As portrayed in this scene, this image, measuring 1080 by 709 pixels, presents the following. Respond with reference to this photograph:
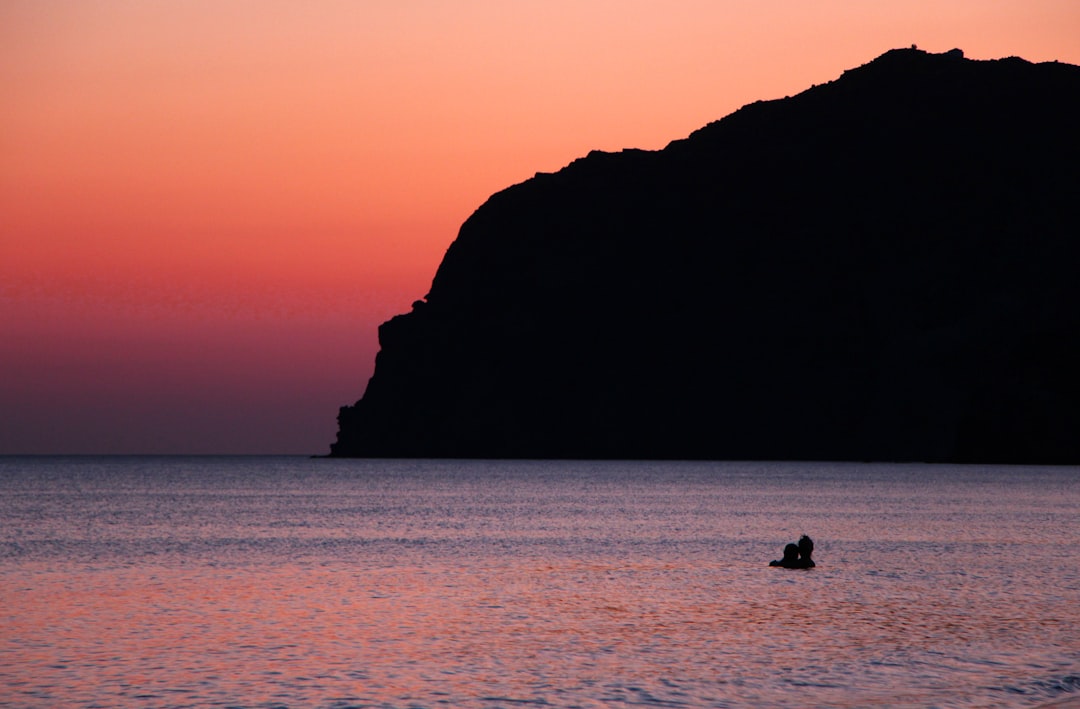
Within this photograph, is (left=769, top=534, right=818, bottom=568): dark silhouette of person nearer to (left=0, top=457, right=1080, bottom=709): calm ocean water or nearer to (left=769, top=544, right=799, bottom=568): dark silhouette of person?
(left=769, top=544, right=799, bottom=568): dark silhouette of person

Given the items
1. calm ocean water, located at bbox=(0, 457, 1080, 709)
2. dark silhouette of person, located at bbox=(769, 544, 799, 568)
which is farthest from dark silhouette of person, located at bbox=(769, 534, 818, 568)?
calm ocean water, located at bbox=(0, 457, 1080, 709)

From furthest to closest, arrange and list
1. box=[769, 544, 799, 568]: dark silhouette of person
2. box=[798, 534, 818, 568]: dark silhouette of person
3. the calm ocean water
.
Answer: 1. box=[798, 534, 818, 568]: dark silhouette of person
2. box=[769, 544, 799, 568]: dark silhouette of person
3. the calm ocean water

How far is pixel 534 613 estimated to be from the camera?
3897 centimetres

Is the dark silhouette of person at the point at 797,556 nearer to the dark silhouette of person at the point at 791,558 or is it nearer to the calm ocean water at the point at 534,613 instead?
the dark silhouette of person at the point at 791,558

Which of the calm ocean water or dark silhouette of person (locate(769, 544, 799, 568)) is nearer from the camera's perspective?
the calm ocean water

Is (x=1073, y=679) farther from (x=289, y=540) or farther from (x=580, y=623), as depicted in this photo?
(x=289, y=540)

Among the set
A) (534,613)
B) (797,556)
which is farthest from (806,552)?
(534,613)

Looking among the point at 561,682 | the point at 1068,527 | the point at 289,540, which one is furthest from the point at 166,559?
the point at 1068,527

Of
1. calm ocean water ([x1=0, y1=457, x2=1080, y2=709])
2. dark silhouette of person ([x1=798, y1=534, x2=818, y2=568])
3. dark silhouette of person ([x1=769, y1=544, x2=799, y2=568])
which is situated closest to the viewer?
calm ocean water ([x1=0, y1=457, x2=1080, y2=709])

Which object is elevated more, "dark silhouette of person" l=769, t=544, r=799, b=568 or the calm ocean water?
"dark silhouette of person" l=769, t=544, r=799, b=568

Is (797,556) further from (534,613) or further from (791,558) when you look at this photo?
(534,613)

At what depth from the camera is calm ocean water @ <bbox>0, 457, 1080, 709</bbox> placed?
1051 inches

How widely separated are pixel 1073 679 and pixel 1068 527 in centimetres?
5740

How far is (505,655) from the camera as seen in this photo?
31.0 m
